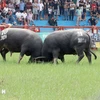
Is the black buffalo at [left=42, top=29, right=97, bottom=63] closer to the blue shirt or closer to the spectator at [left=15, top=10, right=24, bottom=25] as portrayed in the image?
the spectator at [left=15, top=10, right=24, bottom=25]

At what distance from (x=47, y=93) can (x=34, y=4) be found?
89.6 feet

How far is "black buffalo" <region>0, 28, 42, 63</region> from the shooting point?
19781 millimetres

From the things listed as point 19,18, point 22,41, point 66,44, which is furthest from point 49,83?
point 19,18

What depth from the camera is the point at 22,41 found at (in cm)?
1988

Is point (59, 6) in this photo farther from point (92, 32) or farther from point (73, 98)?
point (73, 98)

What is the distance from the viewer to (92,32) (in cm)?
2994

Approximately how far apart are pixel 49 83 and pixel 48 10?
25652 mm

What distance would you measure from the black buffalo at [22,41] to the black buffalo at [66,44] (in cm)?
35

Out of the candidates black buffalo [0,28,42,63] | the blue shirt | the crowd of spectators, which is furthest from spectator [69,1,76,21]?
black buffalo [0,28,42,63]

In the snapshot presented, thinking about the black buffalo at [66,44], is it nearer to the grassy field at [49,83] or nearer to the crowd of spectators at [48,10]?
the grassy field at [49,83]

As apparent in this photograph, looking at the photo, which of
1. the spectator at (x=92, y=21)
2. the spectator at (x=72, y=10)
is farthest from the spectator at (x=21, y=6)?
the spectator at (x=92, y=21)

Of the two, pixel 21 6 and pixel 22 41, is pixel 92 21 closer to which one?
pixel 21 6

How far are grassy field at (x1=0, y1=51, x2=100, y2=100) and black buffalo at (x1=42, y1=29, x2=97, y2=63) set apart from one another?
2.53m

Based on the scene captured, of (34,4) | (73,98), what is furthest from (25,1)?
(73,98)
